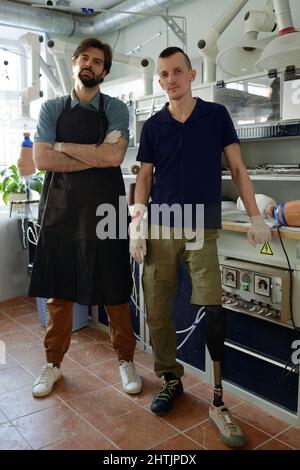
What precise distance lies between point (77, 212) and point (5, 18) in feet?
7.34

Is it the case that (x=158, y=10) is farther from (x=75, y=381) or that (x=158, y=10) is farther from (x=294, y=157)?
(x=75, y=381)

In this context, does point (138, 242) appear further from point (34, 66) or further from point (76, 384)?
point (34, 66)

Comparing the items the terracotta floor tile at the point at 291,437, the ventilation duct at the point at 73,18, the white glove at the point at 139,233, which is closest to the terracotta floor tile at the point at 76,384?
the white glove at the point at 139,233

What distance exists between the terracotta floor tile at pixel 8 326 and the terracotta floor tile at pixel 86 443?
1350mm

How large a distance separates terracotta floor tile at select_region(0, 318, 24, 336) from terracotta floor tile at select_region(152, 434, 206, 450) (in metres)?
1.59

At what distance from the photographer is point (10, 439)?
1.71 m

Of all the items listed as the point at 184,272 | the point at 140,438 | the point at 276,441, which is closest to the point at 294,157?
the point at 184,272

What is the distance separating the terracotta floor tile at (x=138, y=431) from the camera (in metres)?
1.68

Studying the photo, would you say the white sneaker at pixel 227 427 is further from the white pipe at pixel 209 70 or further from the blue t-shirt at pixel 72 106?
the white pipe at pixel 209 70

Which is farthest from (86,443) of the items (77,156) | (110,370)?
(77,156)

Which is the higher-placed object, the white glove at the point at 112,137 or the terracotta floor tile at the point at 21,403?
the white glove at the point at 112,137

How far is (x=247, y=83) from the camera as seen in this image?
84.0 inches

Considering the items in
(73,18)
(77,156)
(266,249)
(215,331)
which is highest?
(73,18)

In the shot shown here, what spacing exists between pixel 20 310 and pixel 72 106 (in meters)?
1.94
